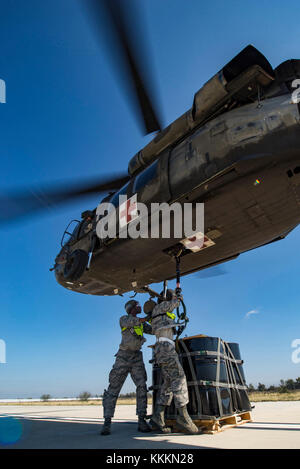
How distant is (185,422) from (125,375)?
5.51ft

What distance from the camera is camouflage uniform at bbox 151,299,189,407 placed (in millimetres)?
4574

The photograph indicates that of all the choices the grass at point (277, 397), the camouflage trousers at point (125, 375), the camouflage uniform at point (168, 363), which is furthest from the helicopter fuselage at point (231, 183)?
the grass at point (277, 397)

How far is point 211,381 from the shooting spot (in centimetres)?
483

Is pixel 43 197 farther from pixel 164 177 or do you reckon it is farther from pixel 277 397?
pixel 277 397

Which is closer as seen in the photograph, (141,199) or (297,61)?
(297,61)

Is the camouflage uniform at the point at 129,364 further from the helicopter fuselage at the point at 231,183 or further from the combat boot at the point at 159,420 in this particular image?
the helicopter fuselage at the point at 231,183

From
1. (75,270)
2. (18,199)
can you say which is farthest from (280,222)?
(18,199)

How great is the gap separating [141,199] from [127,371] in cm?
333

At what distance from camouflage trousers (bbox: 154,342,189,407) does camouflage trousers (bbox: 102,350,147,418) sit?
0.67 meters

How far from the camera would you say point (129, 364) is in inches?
221

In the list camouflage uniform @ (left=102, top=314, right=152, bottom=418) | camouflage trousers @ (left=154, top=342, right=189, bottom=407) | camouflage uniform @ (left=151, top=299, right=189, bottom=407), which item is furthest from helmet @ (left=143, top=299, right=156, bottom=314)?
camouflage trousers @ (left=154, top=342, right=189, bottom=407)

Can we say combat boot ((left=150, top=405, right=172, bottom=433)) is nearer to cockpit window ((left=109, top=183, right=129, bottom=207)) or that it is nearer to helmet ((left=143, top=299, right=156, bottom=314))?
helmet ((left=143, top=299, right=156, bottom=314))
